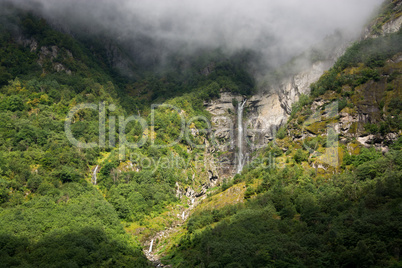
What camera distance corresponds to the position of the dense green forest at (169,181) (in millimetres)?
66625

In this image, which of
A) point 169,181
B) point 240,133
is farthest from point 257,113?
point 169,181

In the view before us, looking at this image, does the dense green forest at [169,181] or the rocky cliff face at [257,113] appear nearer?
the dense green forest at [169,181]

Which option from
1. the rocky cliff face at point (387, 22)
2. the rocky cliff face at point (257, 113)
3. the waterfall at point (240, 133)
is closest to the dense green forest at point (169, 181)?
the rocky cliff face at point (387, 22)

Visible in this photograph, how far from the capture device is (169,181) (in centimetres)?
12450

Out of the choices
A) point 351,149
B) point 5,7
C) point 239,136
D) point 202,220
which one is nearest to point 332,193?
point 351,149

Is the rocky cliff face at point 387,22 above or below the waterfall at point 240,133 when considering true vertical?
above

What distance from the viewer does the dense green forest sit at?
66625 millimetres

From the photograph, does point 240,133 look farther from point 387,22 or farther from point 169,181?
point 387,22

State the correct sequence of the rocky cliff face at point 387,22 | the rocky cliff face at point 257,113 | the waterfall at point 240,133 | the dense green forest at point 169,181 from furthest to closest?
the rocky cliff face at point 257,113 < the waterfall at point 240,133 < the rocky cliff face at point 387,22 < the dense green forest at point 169,181

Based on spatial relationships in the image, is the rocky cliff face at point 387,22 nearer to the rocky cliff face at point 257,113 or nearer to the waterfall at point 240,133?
the rocky cliff face at point 257,113

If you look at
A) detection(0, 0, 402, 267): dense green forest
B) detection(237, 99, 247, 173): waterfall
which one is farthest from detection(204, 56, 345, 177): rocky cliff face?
detection(0, 0, 402, 267): dense green forest

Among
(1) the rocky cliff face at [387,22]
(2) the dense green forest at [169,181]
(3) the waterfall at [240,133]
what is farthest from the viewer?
(3) the waterfall at [240,133]

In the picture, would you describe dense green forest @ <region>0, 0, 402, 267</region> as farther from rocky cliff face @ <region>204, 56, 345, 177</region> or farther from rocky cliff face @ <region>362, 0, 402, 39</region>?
rocky cliff face @ <region>204, 56, 345, 177</region>

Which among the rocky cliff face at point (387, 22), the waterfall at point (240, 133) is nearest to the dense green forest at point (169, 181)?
the rocky cliff face at point (387, 22)
